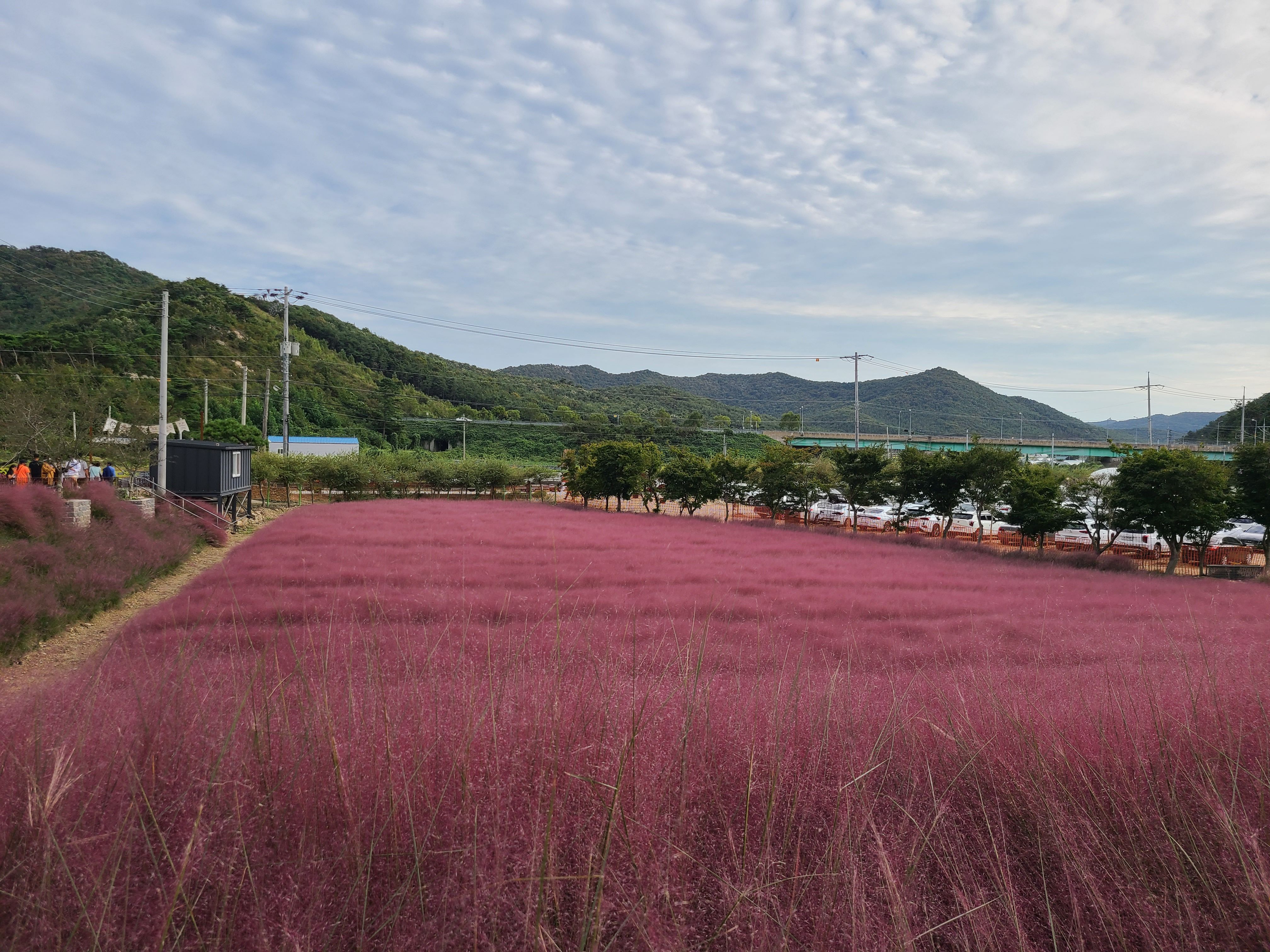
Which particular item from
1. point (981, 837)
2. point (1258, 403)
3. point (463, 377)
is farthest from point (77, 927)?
point (1258, 403)

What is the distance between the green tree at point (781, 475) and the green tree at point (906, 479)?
4.73 m

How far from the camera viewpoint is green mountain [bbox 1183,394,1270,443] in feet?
299

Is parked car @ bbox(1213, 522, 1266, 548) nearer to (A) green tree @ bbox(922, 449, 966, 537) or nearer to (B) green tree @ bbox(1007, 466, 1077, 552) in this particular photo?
(B) green tree @ bbox(1007, 466, 1077, 552)

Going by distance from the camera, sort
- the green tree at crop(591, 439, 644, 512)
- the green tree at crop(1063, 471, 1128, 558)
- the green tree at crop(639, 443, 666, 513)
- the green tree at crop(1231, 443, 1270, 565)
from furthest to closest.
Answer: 1. the green tree at crop(639, 443, 666, 513)
2. the green tree at crop(591, 439, 644, 512)
3. the green tree at crop(1063, 471, 1128, 558)
4. the green tree at crop(1231, 443, 1270, 565)

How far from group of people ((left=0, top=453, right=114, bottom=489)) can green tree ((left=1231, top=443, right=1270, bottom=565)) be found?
37.0m

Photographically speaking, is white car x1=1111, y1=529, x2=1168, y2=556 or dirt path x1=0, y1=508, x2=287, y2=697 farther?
white car x1=1111, y1=529, x2=1168, y2=556

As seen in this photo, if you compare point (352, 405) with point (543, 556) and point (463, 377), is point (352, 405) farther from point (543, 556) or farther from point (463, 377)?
point (543, 556)

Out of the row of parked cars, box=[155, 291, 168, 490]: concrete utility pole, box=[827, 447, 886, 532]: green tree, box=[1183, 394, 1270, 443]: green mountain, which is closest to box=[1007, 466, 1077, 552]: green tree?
the row of parked cars

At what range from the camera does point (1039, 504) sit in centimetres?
2325

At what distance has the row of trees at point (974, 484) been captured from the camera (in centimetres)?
2073

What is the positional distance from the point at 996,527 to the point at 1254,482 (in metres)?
13.3

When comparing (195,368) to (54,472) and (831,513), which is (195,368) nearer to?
(54,472)

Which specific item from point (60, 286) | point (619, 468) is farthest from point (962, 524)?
point (60, 286)

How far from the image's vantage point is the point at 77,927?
213 centimetres
